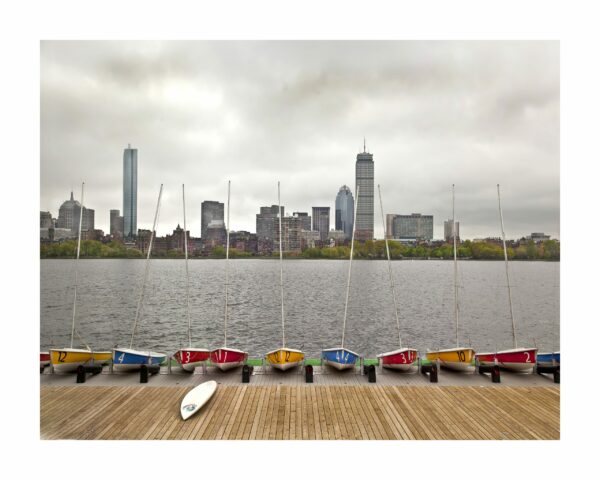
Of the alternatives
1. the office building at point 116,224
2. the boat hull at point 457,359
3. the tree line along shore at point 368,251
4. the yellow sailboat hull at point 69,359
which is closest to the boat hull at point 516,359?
the boat hull at point 457,359

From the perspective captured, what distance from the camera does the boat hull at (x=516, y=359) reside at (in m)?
6.64

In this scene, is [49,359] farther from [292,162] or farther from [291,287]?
[291,287]

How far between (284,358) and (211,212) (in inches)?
334

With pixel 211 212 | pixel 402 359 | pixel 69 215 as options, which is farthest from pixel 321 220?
pixel 402 359

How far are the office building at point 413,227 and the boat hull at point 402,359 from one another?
1287 cm

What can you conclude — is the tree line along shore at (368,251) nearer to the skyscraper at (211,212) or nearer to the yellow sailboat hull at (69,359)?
the yellow sailboat hull at (69,359)

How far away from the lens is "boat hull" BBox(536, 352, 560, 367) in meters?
6.75

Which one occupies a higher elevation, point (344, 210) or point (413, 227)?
point (344, 210)

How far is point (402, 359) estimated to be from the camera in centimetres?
670

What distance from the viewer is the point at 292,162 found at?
38.6ft

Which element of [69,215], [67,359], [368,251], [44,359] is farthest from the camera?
[368,251]

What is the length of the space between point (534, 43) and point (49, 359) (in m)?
9.71

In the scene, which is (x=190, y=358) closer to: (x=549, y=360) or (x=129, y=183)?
(x=549, y=360)

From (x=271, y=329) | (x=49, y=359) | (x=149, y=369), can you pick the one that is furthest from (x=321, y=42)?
(x=271, y=329)
